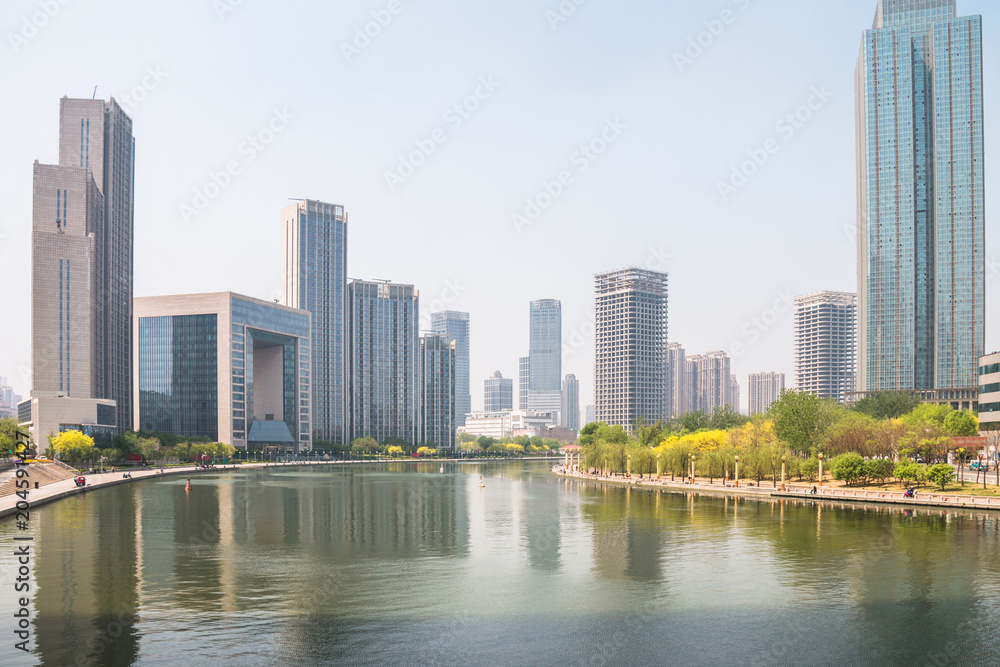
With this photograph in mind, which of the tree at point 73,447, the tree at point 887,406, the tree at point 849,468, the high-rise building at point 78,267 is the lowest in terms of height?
the tree at point 73,447

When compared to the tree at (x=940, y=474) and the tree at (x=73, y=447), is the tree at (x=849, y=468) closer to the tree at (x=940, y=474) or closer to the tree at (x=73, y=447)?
the tree at (x=940, y=474)

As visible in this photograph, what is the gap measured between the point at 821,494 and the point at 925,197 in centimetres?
14337

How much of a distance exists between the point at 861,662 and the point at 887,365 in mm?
192156

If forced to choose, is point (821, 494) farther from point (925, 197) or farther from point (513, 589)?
point (925, 197)

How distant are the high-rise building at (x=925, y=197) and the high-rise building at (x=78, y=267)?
182m

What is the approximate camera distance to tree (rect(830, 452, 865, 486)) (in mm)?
82312

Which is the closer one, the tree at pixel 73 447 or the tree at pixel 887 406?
the tree at pixel 73 447

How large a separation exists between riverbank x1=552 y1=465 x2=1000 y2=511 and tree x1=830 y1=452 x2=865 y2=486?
2.37 meters

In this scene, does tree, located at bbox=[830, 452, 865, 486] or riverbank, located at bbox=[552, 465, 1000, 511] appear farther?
tree, located at bbox=[830, 452, 865, 486]

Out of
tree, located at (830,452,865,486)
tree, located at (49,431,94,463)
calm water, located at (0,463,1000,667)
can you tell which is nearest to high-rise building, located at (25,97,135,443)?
tree, located at (49,431,94,463)

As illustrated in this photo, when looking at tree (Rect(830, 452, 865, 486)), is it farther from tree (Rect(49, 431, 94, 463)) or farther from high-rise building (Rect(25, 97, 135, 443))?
high-rise building (Rect(25, 97, 135, 443))

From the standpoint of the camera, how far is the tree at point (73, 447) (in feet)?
404

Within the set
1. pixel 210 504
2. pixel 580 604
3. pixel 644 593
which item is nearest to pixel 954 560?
pixel 644 593

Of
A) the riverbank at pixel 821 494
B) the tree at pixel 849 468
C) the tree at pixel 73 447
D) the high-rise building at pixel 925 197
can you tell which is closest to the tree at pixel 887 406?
the high-rise building at pixel 925 197
